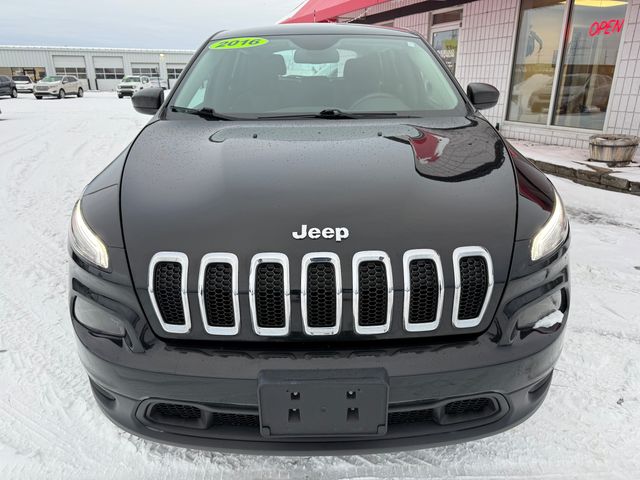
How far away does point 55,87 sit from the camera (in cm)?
2817

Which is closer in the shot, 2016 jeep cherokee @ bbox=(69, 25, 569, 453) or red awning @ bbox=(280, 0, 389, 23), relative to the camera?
2016 jeep cherokee @ bbox=(69, 25, 569, 453)

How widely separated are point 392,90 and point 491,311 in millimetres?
1539

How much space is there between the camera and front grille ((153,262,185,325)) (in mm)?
1366

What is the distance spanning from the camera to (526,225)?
1482 mm

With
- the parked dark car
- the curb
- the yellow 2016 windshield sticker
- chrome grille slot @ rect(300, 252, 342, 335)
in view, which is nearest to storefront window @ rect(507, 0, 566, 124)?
the curb

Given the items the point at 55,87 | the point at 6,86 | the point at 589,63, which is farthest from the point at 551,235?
the point at 6,86

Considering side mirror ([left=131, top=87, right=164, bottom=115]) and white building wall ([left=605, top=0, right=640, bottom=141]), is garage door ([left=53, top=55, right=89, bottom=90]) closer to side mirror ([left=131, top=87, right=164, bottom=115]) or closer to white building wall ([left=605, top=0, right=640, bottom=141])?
white building wall ([left=605, top=0, right=640, bottom=141])

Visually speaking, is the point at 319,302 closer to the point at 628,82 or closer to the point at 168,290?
the point at 168,290

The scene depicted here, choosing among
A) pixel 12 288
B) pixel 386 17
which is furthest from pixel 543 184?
pixel 386 17

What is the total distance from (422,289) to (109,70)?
63.9 m

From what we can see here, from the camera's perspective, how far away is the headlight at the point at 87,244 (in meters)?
1.46

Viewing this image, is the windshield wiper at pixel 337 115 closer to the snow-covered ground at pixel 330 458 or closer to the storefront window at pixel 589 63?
the snow-covered ground at pixel 330 458

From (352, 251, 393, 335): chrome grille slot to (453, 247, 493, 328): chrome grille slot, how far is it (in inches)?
8.0

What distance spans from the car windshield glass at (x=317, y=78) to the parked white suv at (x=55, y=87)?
3025cm
